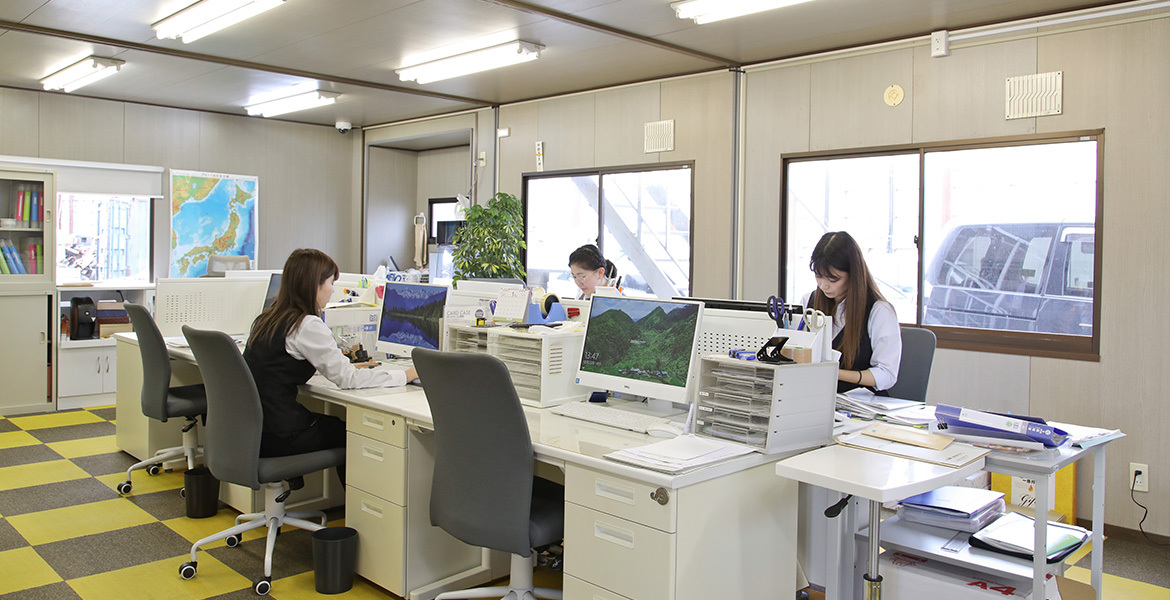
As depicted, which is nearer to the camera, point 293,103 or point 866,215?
point 866,215

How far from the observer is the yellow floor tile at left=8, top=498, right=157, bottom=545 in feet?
12.3

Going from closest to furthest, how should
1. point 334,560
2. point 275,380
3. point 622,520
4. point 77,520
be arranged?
point 622,520
point 334,560
point 275,380
point 77,520

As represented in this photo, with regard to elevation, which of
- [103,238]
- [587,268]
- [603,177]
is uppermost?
[603,177]

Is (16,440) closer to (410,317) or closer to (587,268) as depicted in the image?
(410,317)

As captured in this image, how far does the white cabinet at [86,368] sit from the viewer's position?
660 cm

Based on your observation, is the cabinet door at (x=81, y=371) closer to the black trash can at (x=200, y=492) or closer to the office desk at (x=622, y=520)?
the black trash can at (x=200, y=492)

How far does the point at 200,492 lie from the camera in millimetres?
3975

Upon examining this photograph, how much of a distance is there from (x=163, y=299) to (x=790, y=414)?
4.18m

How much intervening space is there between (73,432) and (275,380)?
3584 mm

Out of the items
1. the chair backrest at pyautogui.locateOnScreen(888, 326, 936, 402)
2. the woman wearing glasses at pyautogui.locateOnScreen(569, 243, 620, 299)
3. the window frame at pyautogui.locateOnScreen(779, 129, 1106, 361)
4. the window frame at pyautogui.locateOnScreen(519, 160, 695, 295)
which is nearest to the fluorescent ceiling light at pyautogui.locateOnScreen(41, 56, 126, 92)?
the window frame at pyautogui.locateOnScreen(519, 160, 695, 295)

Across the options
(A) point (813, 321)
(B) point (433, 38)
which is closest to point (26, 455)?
(B) point (433, 38)

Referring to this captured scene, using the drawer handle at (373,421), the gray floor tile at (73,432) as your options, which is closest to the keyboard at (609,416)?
the drawer handle at (373,421)

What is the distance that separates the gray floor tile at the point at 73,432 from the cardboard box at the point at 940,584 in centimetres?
545

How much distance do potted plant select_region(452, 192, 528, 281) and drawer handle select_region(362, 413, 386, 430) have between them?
3.83 metres
